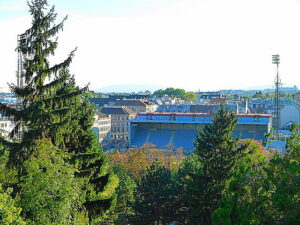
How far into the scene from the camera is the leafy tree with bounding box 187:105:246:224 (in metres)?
24.6

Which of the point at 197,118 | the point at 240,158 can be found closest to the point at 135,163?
the point at 240,158

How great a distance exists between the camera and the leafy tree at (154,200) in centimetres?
2753

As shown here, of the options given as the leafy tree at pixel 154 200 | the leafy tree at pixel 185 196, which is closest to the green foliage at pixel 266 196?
the leafy tree at pixel 185 196

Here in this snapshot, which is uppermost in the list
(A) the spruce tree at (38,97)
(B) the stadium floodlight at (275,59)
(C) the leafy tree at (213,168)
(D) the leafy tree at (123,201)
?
(B) the stadium floodlight at (275,59)

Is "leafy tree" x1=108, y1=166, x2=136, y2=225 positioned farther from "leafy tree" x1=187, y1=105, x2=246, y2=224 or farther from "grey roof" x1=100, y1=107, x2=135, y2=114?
"grey roof" x1=100, y1=107, x2=135, y2=114

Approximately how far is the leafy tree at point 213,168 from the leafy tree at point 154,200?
9.16ft

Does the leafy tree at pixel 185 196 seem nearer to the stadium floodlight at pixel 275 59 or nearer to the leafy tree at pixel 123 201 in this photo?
the leafy tree at pixel 123 201

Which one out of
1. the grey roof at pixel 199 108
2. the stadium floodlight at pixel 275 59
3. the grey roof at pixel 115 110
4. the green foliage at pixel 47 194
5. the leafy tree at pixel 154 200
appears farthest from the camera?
the grey roof at pixel 199 108

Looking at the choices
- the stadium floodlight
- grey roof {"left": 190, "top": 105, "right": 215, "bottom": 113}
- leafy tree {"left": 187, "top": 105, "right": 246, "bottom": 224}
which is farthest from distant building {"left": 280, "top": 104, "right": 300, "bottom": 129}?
leafy tree {"left": 187, "top": 105, "right": 246, "bottom": 224}

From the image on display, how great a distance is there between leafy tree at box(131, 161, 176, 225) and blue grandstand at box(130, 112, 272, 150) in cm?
4348

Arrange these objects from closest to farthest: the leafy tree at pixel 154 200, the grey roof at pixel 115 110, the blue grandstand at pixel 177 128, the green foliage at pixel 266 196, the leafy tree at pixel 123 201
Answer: the green foliage at pixel 266 196
the leafy tree at pixel 154 200
the leafy tree at pixel 123 201
the blue grandstand at pixel 177 128
the grey roof at pixel 115 110

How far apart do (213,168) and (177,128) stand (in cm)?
5319

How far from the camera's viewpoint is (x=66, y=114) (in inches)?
628

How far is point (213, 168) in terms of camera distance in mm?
25203
